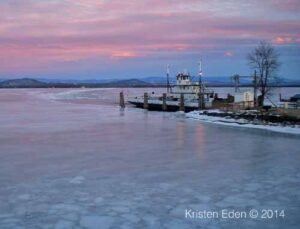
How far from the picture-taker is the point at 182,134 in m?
20.7

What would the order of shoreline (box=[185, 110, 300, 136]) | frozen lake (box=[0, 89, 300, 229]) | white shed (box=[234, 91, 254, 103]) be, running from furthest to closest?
white shed (box=[234, 91, 254, 103]), shoreline (box=[185, 110, 300, 136]), frozen lake (box=[0, 89, 300, 229])

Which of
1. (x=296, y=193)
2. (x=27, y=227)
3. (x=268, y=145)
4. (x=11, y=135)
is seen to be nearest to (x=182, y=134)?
(x=268, y=145)

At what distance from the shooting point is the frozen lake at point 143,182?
7367 millimetres

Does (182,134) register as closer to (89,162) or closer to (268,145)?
(268,145)

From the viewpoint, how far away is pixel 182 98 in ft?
139

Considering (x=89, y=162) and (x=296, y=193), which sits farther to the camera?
(x=89, y=162)

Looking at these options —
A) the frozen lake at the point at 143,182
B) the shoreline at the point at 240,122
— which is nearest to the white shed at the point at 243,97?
the shoreline at the point at 240,122

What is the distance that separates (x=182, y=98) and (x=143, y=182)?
1285 inches

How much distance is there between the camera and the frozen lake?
737 cm

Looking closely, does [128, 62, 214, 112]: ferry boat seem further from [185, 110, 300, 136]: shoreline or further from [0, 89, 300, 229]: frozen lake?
[0, 89, 300, 229]: frozen lake

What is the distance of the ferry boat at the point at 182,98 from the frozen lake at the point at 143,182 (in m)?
25.3

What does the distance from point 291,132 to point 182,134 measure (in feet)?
19.1

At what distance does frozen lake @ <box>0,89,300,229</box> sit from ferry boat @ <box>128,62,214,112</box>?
25316 millimetres

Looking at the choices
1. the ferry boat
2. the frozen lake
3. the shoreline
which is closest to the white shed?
the ferry boat
